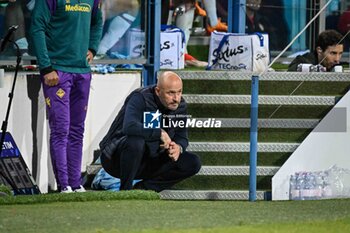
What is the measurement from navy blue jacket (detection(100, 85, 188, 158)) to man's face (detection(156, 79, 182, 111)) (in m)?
0.07

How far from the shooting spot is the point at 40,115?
14617mm

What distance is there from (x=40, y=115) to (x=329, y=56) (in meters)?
3.47

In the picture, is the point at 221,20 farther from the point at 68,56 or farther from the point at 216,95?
the point at 68,56

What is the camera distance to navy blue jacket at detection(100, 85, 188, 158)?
44.7 ft

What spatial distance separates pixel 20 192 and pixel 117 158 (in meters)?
1.03

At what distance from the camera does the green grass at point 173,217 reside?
426 inches

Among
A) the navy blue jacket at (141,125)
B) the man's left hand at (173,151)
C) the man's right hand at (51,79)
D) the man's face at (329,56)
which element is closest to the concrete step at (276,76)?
the man's face at (329,56)

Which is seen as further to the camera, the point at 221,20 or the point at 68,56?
the point at 221,20

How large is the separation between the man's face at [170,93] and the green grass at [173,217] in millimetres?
1054

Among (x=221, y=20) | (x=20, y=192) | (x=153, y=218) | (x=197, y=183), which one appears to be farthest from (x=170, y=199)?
(x=221, y=20)

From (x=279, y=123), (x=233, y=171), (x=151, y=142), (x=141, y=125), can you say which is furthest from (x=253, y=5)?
(x=141, y=125)

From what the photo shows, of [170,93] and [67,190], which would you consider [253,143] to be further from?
[67,190]

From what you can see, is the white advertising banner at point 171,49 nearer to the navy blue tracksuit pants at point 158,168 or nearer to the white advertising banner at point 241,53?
the white advertising banner at point 241,53

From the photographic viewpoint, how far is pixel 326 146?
14.5m
